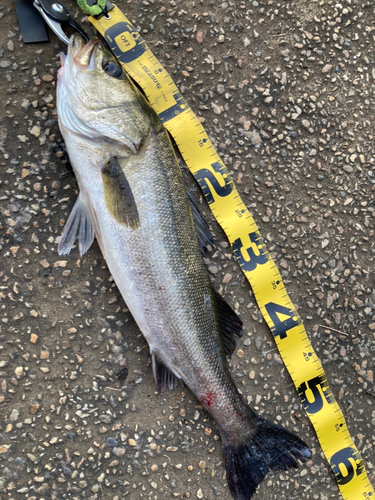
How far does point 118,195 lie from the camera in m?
2.27

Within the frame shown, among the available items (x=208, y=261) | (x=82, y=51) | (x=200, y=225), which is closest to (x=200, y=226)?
(x=200, y=225)

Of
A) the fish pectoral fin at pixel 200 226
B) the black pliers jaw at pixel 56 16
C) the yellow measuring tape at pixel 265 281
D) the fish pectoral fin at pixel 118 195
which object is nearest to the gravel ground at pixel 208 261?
the yellow measuring tape at pixel 265 281

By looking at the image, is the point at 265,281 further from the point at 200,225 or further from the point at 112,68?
the point at 112,68

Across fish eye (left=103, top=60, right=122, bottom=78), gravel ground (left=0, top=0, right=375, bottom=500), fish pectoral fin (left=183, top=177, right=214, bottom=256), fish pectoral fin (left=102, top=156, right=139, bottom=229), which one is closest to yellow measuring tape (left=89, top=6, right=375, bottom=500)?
gravel ground (left=0, top=0, right=375, bottom=500)

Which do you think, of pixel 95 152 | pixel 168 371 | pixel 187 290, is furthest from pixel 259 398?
pixel 95 152

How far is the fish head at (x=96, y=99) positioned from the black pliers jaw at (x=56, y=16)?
168 mm

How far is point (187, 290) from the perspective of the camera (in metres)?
2.36

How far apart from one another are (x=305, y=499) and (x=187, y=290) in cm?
180

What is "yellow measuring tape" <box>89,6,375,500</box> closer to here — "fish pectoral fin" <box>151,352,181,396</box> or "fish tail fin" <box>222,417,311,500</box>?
"fish tail fin" <box>222,417,311,500</box>

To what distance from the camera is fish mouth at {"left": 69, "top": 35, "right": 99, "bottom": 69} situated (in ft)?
7.42

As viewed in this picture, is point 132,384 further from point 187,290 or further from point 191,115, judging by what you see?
point 191,115

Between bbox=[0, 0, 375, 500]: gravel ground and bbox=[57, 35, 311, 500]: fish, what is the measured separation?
0.89 feet

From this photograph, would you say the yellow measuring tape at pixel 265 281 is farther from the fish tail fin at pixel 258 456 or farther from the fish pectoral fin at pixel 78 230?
the fish pectoral fin at pixel 78 230

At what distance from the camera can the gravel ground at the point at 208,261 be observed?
2506mm
